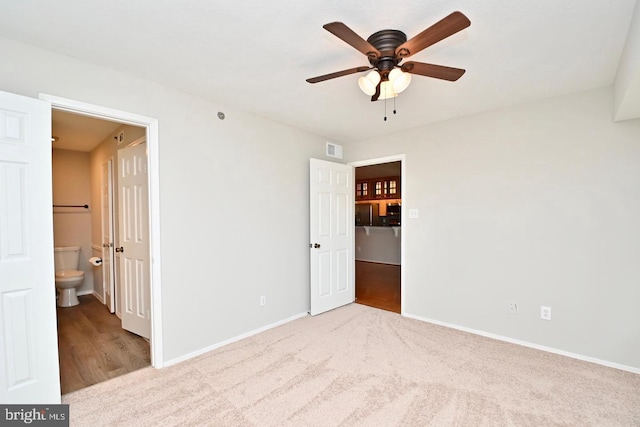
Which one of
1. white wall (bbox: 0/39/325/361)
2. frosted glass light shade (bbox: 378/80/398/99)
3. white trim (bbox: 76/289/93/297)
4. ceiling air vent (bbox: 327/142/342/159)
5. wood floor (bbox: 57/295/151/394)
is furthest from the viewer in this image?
white trim (bbox: 76/289/93/297)

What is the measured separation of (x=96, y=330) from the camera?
3375 millimetres

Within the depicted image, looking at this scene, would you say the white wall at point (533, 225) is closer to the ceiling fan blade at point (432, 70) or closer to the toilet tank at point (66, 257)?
the ceiling fan blade at point (432, 70)

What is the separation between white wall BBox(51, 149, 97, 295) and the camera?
4695 mm

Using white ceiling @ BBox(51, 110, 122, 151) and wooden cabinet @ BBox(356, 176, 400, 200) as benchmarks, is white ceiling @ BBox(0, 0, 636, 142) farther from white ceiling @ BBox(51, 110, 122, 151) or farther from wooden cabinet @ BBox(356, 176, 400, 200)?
wooden cabinet @ BBox(356, 176, 400, 200)

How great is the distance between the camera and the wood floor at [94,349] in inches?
96.0

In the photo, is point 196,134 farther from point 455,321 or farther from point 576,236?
point 576,236

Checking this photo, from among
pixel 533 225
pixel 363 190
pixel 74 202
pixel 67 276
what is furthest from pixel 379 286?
pixel 74 202

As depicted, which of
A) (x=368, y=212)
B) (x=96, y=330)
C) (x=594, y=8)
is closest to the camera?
(x=594, y=8)

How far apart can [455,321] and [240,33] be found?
3.54 m

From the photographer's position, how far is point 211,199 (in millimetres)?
2904

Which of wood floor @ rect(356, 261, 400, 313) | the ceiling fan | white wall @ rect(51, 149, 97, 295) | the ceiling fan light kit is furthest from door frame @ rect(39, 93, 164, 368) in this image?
white wall @ rect(51, 149, 97, 295)

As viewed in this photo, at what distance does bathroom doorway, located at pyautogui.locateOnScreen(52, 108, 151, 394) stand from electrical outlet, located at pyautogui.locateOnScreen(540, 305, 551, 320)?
378 centimetres

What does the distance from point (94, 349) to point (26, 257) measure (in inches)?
60.5

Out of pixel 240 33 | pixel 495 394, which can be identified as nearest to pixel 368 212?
pixel 495 394
